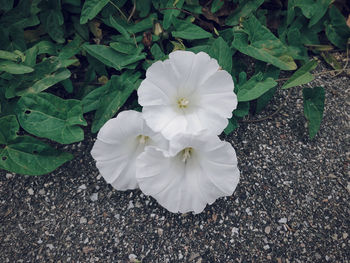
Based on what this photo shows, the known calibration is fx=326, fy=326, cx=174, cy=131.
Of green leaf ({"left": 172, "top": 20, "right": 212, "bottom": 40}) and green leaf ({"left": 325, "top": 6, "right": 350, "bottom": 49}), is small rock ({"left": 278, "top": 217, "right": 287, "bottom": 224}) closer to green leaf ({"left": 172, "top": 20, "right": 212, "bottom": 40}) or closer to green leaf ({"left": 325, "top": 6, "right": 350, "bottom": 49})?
green leaf ({"left": 172, "top": 20, "right": 212, "bottom": 40})

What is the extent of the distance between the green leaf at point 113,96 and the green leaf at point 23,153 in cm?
26

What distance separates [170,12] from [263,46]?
0.54 metres

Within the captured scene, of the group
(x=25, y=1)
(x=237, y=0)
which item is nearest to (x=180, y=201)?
(x=237, y=0)

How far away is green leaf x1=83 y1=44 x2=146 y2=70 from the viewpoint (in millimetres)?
1703

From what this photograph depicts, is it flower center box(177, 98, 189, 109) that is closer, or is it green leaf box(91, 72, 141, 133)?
flower center box(177, 98, 189, 109)

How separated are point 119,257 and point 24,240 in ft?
1.59

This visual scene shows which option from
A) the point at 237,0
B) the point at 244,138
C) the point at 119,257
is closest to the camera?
the point at 119,257

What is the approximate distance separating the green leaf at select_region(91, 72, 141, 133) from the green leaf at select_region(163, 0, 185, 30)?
33 cm

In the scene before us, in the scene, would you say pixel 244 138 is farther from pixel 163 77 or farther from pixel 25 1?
pixel 25 1

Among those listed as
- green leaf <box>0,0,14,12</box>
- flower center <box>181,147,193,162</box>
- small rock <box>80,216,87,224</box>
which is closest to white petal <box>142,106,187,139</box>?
flower center <box>181,147,193,162</box>

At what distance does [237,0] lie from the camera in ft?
6.51

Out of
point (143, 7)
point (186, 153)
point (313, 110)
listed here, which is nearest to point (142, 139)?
point (186, 153)

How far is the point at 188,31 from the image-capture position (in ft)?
5.88

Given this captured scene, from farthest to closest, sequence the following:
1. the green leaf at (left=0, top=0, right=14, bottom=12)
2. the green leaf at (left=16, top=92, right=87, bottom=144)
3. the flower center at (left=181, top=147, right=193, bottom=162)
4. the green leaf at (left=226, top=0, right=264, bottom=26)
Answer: the green leaf at (left=226, top=0, right=264, bottom=26)
the green leaf at (left=0, top=0, right=14, bottom=12)
the green leaf at (left=16, top=92, right=87, bottom=144)
the flower center at (left=181, top=147, right=193, bottom=162)
